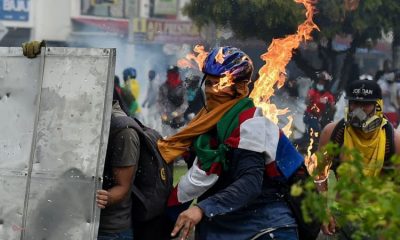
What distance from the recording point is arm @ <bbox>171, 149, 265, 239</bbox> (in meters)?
3.63

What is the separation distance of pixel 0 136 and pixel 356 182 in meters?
2.25

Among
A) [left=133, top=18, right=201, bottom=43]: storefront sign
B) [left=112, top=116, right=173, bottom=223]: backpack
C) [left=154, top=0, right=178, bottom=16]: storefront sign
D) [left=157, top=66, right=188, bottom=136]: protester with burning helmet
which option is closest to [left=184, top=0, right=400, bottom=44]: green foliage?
[left=157, top=66, right=188, bottom=136]: protester with burning helmet

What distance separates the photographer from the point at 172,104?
671 inches

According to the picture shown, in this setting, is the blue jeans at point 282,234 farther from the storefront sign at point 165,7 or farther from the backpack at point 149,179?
the storefront sign at point 165,7

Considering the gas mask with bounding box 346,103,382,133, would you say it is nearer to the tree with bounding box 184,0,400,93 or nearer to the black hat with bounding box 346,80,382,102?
the black hat with bounding box 346,80,382,102

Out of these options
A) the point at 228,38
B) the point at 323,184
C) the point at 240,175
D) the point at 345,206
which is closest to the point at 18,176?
the point at 240,175

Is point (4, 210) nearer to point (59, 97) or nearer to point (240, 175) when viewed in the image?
point (59, 97)

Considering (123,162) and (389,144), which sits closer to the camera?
(123,162)

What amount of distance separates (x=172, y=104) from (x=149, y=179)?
12.8 m

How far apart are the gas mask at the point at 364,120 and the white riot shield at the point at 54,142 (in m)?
1.56

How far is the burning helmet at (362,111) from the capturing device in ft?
16.1

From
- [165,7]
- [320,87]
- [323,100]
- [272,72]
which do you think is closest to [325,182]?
[272,72]

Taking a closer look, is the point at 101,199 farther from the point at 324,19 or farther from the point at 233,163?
the point at 324,19

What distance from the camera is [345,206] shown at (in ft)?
8.11
